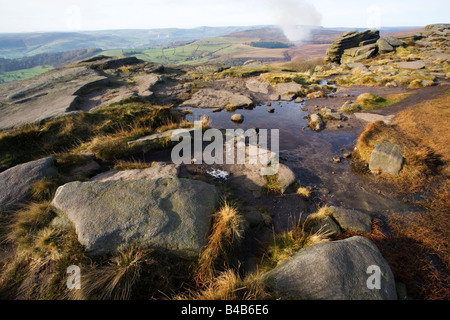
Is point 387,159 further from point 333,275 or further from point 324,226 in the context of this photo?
point 333,275

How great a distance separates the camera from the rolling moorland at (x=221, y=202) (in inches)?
157

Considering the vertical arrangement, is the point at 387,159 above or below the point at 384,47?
below

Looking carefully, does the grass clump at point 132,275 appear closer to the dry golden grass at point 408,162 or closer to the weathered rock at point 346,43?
the dry golden grass at point 408,162

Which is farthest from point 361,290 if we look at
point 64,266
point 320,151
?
point 320,151

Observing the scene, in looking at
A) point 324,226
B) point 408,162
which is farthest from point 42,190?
point 408,162

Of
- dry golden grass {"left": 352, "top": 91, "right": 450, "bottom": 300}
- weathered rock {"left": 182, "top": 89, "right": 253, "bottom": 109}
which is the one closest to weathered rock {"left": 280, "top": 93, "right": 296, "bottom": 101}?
weathered rock {"left": 182, "top": 89, "right": 253, "bottom": 109}

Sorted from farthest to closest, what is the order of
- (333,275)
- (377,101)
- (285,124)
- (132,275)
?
(377,101) < (285,124) < (132,275) < (333,275)

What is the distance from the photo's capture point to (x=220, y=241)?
4.79 metres

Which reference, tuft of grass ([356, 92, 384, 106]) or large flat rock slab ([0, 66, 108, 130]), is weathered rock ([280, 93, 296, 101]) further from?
large flat rock slab ([0, 66, 108, 130])

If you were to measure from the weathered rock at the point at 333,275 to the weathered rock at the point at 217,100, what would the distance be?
13.6 m

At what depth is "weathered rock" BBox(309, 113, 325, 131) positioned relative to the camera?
12667mm

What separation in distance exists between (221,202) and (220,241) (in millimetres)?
1527

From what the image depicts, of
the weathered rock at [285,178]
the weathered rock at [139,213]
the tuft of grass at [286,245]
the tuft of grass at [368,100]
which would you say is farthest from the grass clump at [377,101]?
the weathered rock at [139,213]

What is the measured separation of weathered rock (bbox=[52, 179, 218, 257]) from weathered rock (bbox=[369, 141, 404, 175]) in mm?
7440
